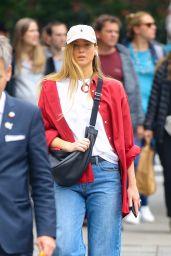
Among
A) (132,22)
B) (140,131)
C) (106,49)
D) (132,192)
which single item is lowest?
(140,131)

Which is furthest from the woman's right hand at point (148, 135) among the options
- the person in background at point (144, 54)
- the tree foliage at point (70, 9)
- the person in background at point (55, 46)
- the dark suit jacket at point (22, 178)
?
the tree foliage at point (70, 9)

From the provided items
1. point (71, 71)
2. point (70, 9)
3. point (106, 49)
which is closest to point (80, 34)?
point (71, 71)

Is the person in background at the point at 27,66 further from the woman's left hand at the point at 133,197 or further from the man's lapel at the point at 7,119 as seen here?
the man's lapel at the point at 7,119

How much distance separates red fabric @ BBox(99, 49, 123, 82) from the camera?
10328 mm

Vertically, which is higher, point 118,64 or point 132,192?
point 118,64

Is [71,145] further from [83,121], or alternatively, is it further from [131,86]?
[131,86]

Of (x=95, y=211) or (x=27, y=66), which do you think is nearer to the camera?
(x=95, y=211)

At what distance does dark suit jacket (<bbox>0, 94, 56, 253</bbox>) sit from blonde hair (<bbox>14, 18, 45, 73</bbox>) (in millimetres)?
5734

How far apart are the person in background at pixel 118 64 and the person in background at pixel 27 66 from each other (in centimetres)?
73

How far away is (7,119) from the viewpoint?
516 cm

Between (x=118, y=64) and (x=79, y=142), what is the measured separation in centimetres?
399

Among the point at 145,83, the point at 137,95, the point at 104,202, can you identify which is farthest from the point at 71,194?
the point at 145,83

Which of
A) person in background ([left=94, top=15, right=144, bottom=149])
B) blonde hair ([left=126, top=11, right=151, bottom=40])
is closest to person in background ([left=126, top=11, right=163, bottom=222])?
blonde hair ([left=126, top=11, right=151, bottom=40])

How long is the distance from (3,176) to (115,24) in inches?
228
